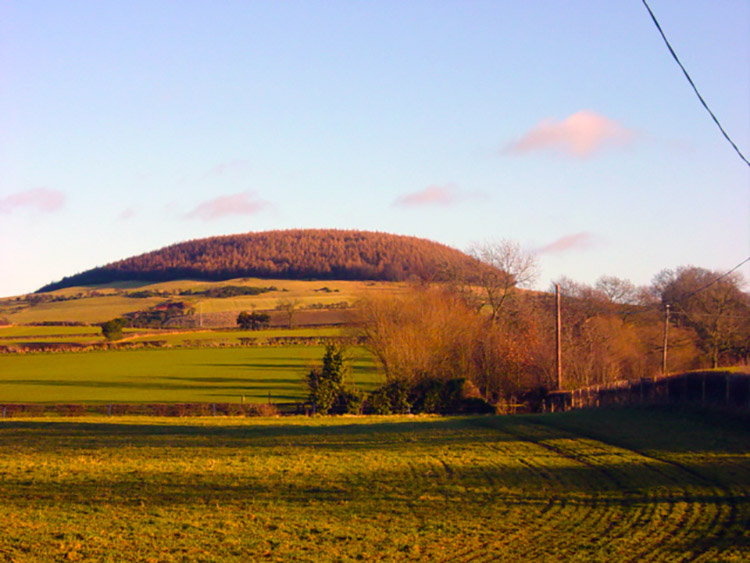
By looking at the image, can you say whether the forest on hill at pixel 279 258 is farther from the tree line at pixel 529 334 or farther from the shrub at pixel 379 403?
the shrub at pixel 379 403

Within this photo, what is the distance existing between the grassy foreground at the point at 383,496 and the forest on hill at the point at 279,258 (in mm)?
110021

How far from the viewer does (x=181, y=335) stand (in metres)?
86.3

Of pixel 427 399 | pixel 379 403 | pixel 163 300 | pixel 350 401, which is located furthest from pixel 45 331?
pixel 427 399

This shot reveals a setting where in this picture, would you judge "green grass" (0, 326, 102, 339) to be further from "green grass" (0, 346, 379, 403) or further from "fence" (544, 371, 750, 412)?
"fence" (544, 371, 750, 412)

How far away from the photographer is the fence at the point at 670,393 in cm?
2470

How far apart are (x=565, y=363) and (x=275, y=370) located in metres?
25.7

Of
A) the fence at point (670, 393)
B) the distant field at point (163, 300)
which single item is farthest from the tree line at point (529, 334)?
the distant field at point (163, 300)

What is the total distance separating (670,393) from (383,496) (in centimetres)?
2004

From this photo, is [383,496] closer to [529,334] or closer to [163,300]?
[529,334]

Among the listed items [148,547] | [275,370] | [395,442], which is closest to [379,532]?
[148,547]

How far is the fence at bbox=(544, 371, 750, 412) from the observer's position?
24703 millimetres

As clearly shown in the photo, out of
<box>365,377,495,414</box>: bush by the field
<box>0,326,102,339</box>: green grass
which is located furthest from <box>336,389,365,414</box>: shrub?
<box>0,326,102,339</box>: green grass

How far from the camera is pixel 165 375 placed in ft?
192

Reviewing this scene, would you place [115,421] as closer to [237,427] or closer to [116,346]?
[237,427]
